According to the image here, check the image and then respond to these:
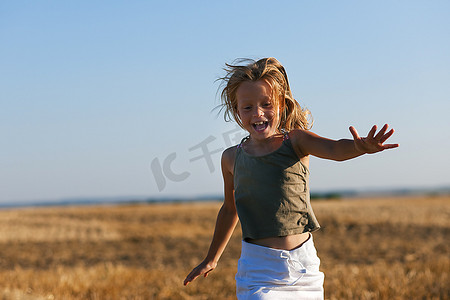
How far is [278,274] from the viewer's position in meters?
2.43

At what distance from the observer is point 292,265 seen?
244 cm

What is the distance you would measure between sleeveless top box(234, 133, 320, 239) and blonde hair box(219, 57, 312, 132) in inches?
7.0

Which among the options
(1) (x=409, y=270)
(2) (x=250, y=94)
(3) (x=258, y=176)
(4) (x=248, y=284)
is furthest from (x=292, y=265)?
(1) (x=409, y=270)

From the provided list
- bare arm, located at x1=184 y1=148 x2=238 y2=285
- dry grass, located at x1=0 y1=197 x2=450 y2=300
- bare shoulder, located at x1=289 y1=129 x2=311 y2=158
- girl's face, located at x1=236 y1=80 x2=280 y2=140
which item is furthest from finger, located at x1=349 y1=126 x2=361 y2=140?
dry grass, located at x1=0 y1=197 x2=450 y2=300

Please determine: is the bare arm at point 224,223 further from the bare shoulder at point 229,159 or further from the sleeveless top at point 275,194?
the sleeveless top at point 275,194

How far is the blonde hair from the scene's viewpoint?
2.54 m

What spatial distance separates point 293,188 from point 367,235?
49.7 feet

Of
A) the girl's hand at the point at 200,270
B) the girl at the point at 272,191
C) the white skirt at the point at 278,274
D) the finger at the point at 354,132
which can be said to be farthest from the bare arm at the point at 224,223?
the finger at the point at 354,132

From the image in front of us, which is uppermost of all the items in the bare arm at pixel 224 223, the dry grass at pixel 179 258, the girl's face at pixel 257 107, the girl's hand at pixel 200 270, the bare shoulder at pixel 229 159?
the girl's face at pixel 257 107

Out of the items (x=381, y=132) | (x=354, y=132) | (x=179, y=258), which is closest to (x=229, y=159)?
(x=354, y=132)

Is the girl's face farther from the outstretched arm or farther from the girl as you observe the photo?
the outstretched arm

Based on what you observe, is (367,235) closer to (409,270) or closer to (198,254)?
(198,254)

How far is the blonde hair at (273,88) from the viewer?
2545 millimetres

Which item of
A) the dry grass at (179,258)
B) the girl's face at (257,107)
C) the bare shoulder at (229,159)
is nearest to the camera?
the girl's face at (257,107)
